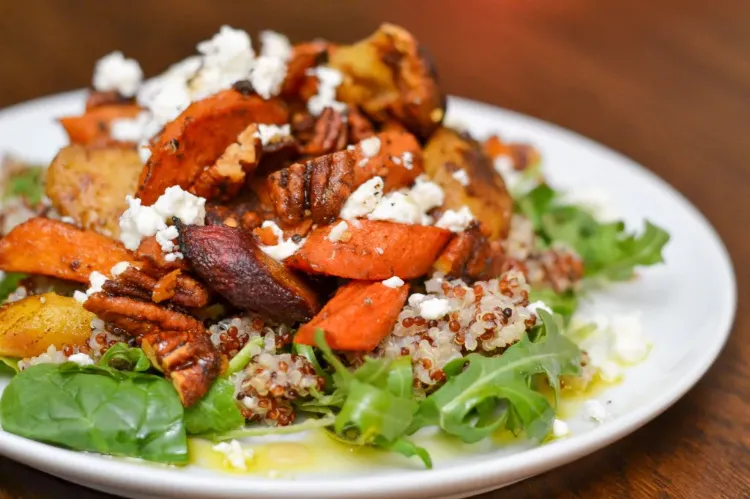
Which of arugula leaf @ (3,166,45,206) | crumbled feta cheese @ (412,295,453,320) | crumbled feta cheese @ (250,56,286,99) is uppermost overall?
crumbled feta cheese @ (250,56,286,99)

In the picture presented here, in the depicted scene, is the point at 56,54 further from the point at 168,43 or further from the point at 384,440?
the point at 384,440

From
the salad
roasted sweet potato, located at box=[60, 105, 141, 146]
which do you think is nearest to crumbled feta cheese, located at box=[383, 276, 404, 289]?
the salad

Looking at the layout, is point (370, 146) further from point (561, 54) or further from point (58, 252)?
point (561, 54)

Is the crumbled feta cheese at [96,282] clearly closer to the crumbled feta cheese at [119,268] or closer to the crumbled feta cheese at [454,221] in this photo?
the crumbled feta cheese at [119,268]

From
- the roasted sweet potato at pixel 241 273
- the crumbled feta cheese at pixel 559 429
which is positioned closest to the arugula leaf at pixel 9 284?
the roasted sweet potato at pixel 241 273

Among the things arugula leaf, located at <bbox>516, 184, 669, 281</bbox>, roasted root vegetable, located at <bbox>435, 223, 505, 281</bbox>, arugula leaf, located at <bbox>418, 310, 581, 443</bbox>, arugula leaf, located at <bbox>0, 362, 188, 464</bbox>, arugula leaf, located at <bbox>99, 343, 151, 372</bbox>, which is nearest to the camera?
arugula leaf, located at <bbox>0, 362, 188, 464</bbox>

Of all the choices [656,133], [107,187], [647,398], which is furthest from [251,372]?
[656,133]

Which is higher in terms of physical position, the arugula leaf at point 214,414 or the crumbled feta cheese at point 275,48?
the crumbled feta cheese at point 275,48

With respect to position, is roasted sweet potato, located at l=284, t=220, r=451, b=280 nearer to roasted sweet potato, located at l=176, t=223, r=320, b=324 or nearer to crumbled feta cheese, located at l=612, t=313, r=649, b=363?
roasted sweet potato, located at l=176, t=223, r=320, b=324
